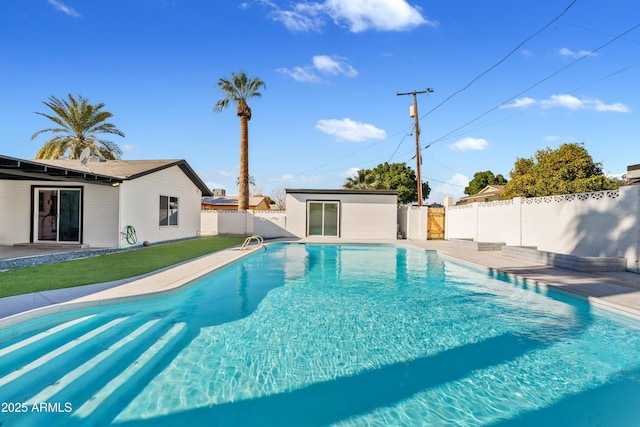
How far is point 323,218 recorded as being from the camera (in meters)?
20.1

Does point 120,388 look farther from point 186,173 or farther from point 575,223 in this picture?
point 186,173

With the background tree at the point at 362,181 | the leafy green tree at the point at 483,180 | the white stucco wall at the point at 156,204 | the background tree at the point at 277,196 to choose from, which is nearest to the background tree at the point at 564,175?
the background tree at the point at 362,181

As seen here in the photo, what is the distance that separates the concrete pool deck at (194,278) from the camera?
16.7ft

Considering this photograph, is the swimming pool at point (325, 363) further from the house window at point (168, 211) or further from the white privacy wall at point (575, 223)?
the house window at point (168, 211)

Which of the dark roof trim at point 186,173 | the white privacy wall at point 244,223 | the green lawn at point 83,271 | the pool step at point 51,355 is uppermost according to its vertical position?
the dark roof trim at point 186,173

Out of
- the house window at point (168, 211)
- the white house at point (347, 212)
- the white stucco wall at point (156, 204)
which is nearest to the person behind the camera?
the white stucco wall at point (156, 204)

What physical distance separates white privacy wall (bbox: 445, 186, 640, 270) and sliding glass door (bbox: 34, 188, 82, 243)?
17458mm

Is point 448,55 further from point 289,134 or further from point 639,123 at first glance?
point 289,134

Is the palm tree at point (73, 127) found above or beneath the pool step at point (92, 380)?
above

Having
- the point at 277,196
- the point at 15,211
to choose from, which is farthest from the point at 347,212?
the point at 277,196

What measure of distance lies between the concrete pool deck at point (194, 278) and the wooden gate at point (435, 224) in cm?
1018

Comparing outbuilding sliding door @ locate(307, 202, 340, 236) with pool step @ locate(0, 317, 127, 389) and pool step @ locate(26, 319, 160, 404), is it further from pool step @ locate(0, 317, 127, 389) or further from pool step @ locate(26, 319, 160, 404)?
pool step @ locate(26, 319, 160, 404)

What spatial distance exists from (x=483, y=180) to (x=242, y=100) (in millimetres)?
40488

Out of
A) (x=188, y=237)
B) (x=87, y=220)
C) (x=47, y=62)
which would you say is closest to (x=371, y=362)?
(x=87, y=220)
